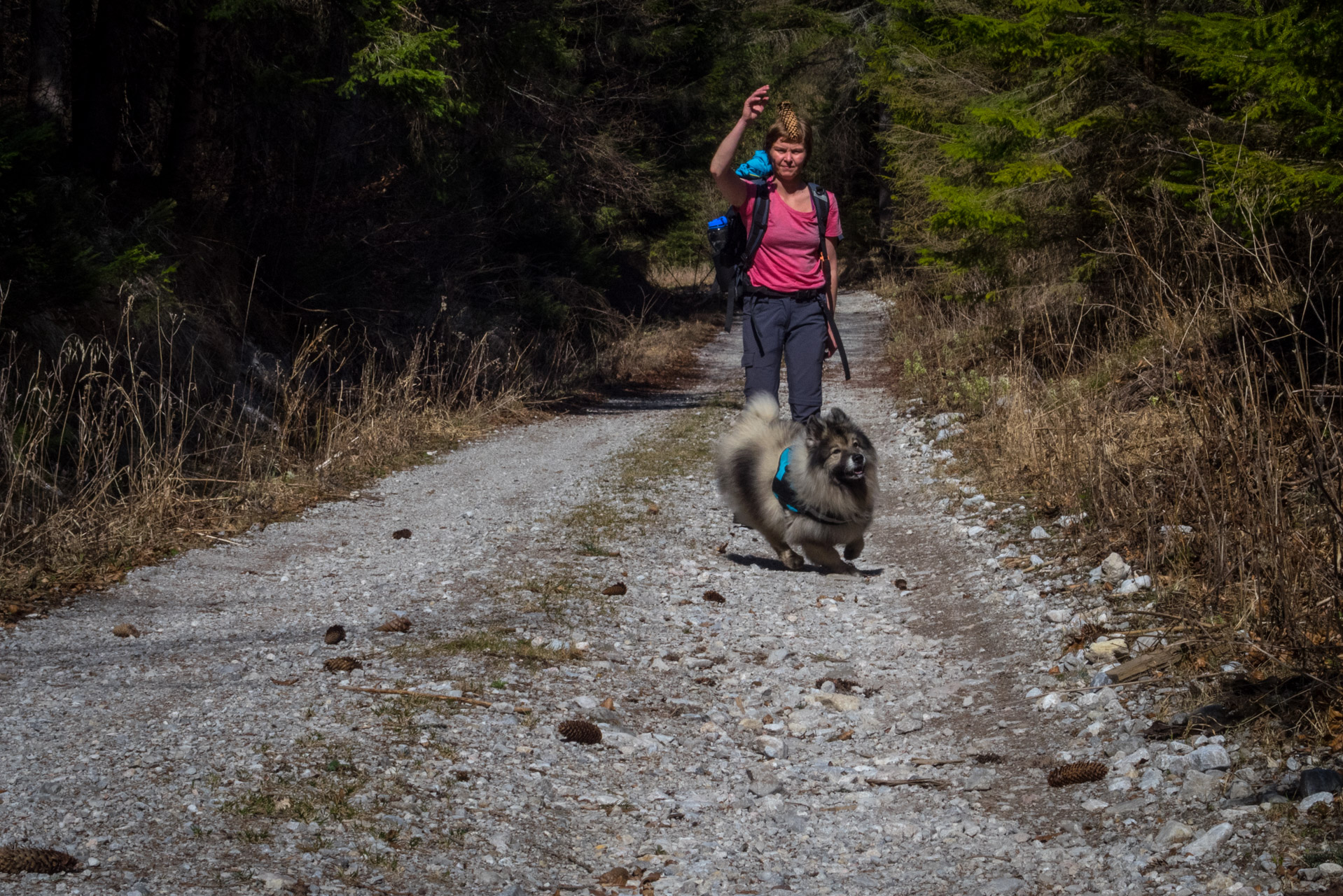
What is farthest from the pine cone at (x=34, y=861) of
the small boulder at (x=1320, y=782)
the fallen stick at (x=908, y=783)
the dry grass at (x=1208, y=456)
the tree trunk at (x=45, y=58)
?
the tree trunk at (x=45, y=58)

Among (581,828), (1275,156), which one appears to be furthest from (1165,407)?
(581,828)

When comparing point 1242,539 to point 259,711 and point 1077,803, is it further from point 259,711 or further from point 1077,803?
point 259,711

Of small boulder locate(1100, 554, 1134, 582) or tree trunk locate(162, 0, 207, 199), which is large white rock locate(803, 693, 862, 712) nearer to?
small boulder locate(1100, 554, 1134, 582)

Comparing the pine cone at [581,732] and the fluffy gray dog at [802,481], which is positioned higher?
the fluffy gray dog at [802,481]

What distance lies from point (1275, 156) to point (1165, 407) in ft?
6.12

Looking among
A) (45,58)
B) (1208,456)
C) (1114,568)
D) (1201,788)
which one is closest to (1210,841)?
(1201,788)

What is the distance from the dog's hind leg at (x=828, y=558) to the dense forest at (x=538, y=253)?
150 cm

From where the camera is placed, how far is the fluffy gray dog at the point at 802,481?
634 centimetres

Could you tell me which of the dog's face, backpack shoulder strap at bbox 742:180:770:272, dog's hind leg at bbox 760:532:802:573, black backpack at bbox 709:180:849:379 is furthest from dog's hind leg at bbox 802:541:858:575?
backpack shoulder strap at bbox 742:180:770:272

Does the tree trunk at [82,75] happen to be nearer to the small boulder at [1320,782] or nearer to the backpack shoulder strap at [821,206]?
the backpack shoulder strap at [821,206]

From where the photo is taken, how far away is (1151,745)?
3582 mm

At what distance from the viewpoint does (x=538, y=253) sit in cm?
2045

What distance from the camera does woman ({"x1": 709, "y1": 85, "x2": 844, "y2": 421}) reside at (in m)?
6.37

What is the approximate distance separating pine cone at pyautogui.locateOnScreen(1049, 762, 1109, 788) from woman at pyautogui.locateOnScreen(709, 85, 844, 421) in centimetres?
364
